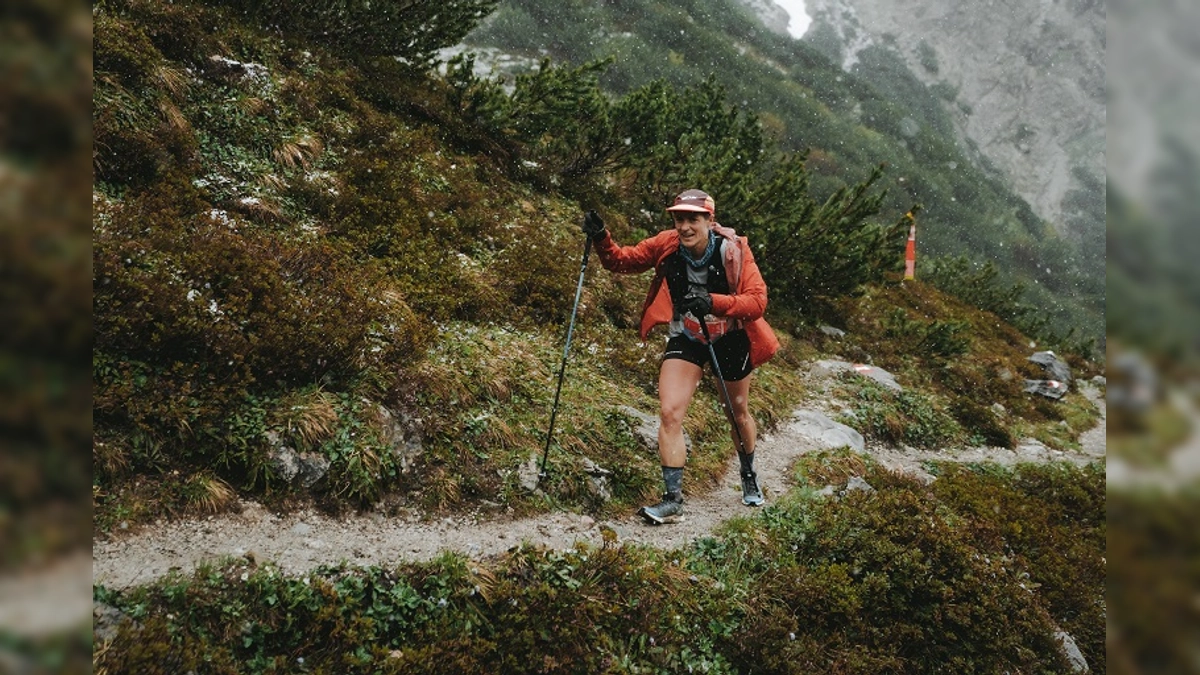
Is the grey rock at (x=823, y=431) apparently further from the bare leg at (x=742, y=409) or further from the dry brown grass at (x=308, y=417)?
the dry brown grass at (x=308, y=417)

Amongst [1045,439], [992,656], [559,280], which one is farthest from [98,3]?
[1045,439]

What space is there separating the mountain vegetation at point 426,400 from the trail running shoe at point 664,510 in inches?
10.4

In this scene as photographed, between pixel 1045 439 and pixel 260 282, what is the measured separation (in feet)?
39.9

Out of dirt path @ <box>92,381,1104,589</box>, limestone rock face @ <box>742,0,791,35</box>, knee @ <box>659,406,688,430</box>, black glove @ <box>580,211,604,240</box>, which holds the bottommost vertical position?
dirt path @ <box>92,381,1104,589</box>

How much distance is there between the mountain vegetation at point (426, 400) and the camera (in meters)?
3.53

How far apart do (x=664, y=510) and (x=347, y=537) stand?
2.29m

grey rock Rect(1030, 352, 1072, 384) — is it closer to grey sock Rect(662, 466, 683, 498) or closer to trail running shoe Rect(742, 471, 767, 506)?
trail running shoe Rect(742, 471, 767, 506)

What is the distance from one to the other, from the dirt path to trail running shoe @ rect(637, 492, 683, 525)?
0.20ft

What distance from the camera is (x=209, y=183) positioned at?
602 centimetres

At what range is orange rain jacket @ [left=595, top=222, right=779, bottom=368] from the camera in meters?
4.82

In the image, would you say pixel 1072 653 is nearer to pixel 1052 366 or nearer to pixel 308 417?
pixel 308 417

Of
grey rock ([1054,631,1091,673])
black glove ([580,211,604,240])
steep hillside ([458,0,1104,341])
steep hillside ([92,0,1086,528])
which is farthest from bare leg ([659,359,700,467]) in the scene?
steep hillside ([458,0,1104,341])
